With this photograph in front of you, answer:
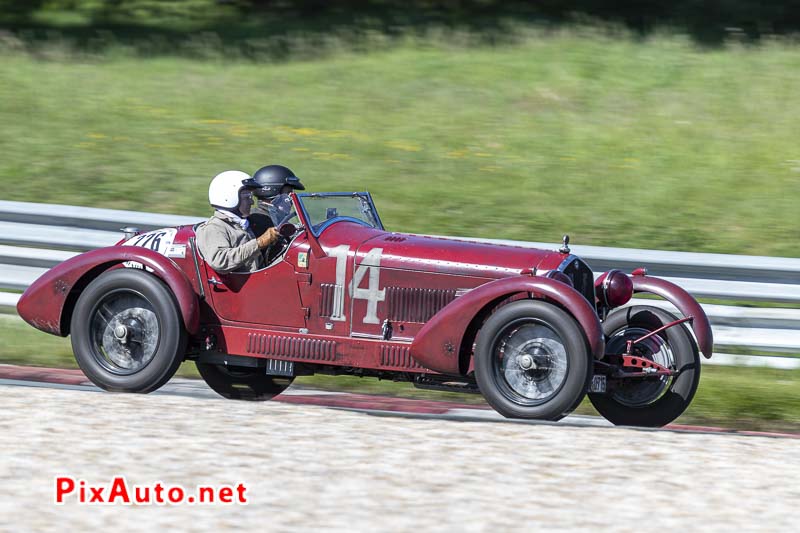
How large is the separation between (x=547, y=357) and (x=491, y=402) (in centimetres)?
40

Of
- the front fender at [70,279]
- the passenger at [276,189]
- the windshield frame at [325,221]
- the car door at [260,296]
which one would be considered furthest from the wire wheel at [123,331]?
the windshield frame at [325,221]

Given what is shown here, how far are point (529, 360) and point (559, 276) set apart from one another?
1.89 ft

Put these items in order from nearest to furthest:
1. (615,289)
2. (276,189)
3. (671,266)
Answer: (615,289) < (276,189) < (671,266)

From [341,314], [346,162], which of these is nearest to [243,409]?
[341,314]

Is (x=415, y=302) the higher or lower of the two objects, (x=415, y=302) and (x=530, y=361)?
the higher

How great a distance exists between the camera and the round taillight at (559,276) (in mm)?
6621

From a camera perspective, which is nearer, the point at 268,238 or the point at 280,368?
the point at 268,238

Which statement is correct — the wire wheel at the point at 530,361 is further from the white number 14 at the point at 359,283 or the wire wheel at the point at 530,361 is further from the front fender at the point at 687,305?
the front fender at the point at 687,305

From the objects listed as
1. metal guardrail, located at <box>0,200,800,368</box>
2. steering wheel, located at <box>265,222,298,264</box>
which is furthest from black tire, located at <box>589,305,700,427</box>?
steering wheel, located at <box>265,222,298,264</box>

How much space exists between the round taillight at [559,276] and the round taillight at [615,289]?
1.13ft

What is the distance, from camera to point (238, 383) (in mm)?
7867

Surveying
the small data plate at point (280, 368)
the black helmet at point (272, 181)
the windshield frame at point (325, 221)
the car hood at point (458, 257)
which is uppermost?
the black helmet at point (272, 181)

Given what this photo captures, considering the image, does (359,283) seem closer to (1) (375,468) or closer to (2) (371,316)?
(2) (371,316)

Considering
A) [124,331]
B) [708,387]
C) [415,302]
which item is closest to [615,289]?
[415,302]
